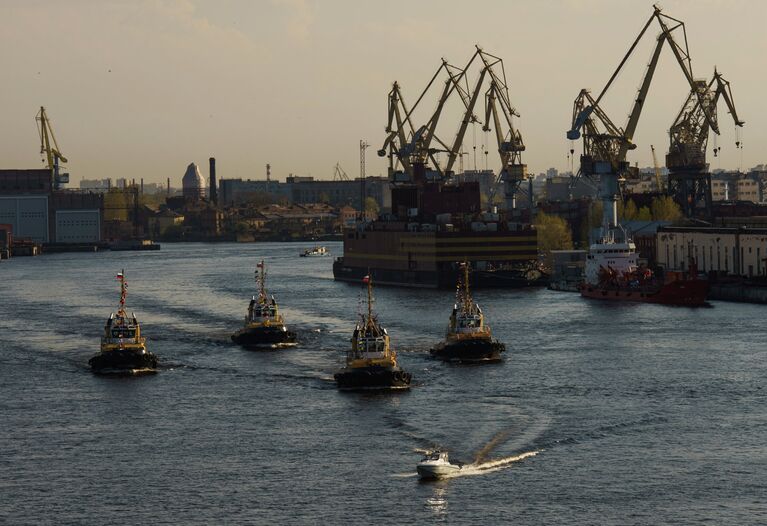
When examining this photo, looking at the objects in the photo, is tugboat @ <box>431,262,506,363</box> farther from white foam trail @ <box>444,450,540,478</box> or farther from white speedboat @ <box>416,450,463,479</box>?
white speedboat @ <box>416,450,463,479</box>

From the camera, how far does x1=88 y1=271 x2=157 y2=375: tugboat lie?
249ft

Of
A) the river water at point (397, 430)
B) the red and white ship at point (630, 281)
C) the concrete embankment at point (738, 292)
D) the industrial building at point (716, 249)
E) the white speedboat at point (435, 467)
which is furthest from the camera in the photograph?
the industrial building at point (716, 249)

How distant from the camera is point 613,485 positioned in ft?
166

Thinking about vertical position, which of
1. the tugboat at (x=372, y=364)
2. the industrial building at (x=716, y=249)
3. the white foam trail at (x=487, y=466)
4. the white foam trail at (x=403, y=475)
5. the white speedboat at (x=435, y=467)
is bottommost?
the white foam trail at (x=403, y=475)

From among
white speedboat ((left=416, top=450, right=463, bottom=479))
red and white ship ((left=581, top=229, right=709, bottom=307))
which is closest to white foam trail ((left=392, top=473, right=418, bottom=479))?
white speedboat ((left=416, top=450, right=463, bottom=479))

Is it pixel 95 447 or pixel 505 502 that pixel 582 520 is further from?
pixel 95 447

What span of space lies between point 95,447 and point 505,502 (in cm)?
1641

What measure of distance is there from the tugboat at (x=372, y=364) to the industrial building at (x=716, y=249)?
6031cm

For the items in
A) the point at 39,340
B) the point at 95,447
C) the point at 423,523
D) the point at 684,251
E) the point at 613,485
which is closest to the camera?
the point at 423,523

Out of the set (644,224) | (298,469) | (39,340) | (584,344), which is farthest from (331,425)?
(644,224)

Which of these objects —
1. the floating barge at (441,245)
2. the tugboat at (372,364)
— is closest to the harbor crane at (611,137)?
the floating barge at (441,245)

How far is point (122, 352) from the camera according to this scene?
7588 centimetres

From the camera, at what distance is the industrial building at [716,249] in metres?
123

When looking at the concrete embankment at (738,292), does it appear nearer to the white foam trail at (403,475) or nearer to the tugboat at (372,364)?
the tugboat at (372,364)
